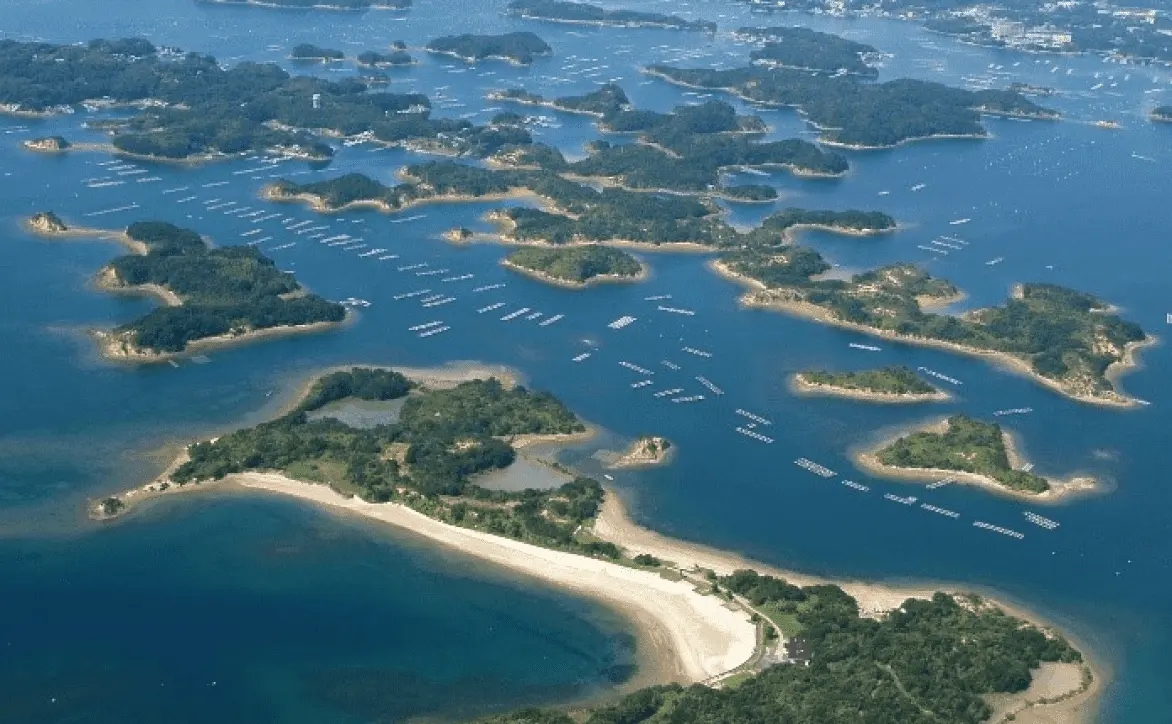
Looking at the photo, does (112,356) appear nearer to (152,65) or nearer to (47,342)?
(47,342)

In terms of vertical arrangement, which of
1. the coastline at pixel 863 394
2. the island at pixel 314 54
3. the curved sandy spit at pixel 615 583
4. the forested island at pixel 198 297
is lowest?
the coastline at pixel 863 394

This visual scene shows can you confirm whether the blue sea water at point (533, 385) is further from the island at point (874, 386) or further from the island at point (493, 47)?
the island at point (493, 47)

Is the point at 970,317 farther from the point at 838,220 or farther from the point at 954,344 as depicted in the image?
the point at 838,220

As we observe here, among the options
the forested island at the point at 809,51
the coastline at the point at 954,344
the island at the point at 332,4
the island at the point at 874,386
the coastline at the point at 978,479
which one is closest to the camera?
the coastline at the point at 978,479

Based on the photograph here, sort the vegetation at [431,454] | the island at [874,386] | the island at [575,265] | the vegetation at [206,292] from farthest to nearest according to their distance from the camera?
1. the island at [575,265]
2. the vegetation at [206,292]
3. the island at [874,386]
4. the vegetation at [431,454]

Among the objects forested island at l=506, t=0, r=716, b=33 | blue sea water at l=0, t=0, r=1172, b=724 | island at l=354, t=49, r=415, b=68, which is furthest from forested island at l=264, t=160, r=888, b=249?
forested island at l=506, t=0, r=716, b=33

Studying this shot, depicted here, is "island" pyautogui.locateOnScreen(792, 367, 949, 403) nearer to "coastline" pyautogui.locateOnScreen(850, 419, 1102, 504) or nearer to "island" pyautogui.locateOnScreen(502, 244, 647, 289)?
"coastline" pyautogui.locateOnScreen(850, 419, 1102, 504)

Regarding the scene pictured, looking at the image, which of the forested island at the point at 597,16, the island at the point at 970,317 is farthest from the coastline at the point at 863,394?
the forested island at the point at 597,16
